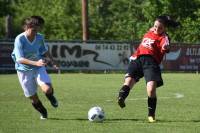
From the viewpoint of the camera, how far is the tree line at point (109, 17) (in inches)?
1876

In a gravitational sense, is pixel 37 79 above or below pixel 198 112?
above

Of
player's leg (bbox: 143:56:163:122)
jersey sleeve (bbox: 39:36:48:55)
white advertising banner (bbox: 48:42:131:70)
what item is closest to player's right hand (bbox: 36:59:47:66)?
jersey sleeve (bbox: 39:36:48:55)

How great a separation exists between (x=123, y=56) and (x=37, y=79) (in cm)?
2380

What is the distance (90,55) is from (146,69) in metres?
23.5

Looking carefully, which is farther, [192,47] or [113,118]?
[192,47]

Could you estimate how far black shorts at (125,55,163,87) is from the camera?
11891 mm

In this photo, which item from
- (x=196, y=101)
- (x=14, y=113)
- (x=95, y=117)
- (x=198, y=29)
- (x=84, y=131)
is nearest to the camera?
(x=84, y=131)

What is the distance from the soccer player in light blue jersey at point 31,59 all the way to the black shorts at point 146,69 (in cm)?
145

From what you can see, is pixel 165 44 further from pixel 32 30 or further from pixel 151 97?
pixel 32 30

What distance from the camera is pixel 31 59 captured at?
1212 centimetres

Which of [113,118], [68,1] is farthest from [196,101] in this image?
[68,1]

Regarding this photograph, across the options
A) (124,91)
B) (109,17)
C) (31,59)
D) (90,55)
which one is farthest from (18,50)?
(109,17)

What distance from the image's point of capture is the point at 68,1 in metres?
57.5

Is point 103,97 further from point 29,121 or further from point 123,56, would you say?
point 123,56
